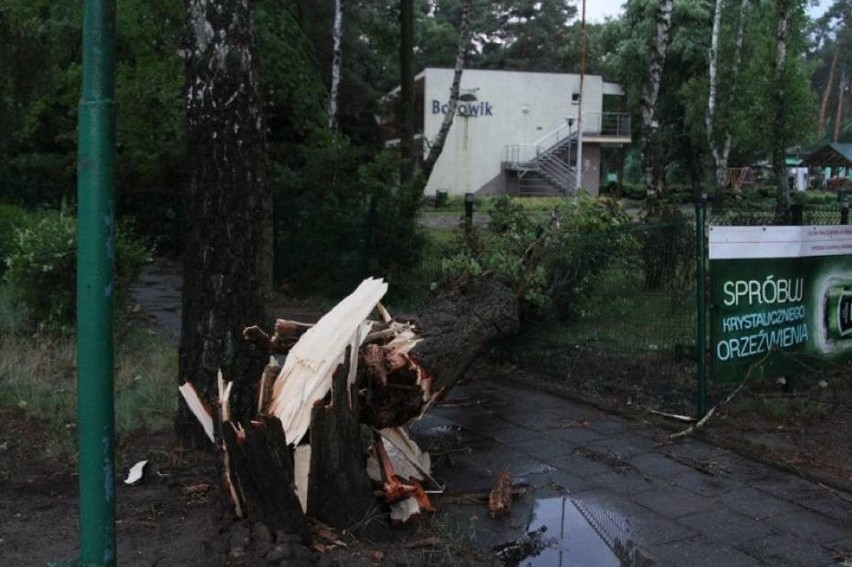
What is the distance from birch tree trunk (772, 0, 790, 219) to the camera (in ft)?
70.4

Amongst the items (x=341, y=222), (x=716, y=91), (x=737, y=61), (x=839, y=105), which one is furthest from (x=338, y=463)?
(x=839, y=105)

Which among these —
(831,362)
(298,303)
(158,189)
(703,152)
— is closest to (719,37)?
(703,152)

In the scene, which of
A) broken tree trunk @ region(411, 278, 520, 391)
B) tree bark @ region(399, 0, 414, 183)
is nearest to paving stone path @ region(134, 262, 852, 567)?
broken tree trunk @ region(411, 278, 520, 391)

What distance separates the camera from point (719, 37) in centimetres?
3744

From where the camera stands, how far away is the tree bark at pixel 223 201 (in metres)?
5.42

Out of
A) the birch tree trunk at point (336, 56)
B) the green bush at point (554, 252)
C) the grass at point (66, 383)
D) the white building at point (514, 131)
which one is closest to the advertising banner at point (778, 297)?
the green bush at point (554, 252)

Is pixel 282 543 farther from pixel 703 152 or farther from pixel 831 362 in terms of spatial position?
pixel 703 152

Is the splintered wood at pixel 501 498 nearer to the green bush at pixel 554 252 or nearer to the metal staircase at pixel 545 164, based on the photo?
the green bush at pixel 554 252

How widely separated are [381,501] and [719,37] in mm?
36858

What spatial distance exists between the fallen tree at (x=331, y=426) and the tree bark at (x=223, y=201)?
0.37m

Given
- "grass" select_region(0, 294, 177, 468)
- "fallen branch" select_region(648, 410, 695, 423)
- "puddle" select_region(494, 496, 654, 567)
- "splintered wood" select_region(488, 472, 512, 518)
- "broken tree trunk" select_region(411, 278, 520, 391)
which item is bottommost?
"puddle" select_region(494, 496, 654, 567)

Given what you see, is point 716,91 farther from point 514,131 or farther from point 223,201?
point 223,201

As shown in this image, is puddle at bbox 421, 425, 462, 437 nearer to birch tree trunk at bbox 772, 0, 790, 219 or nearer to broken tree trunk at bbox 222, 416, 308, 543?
broken tree trunk at bbox 222, 416, 308, 543

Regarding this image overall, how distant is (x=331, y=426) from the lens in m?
4.32
